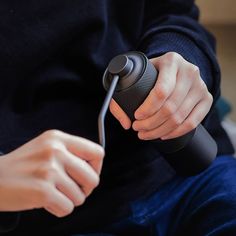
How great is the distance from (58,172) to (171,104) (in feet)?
0.53

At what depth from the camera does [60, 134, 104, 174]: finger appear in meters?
0.38

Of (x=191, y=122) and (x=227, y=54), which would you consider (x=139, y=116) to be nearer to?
(x=191, y=122)

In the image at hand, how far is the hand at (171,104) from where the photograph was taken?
48 cm

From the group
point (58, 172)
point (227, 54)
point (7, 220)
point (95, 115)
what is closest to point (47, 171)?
point (58, 172)

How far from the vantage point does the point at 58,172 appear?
1.25 ft

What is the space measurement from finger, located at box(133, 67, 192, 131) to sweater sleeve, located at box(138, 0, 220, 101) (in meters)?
0.09

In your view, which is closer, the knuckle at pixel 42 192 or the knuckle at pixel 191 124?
the knuckle at pixel 42 192

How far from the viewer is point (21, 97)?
625 millimetres

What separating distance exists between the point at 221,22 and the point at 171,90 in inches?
27.2

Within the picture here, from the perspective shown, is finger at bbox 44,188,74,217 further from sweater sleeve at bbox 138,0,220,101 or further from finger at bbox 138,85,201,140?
sweater sleeve at bbox 138,0,220,101

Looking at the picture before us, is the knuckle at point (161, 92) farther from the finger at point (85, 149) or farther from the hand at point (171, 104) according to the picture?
the finger at point (85, 149)

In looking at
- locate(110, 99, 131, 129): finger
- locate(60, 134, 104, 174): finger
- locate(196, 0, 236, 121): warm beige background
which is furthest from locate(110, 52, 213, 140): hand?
locate(196, 0, 236, 121): warm beige background

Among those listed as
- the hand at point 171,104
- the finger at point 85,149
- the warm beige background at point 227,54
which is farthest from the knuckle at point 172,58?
the warm beige background at point 227,54

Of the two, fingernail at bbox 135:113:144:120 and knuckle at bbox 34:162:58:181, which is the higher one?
knuckle at bbox 34:162:58:181
